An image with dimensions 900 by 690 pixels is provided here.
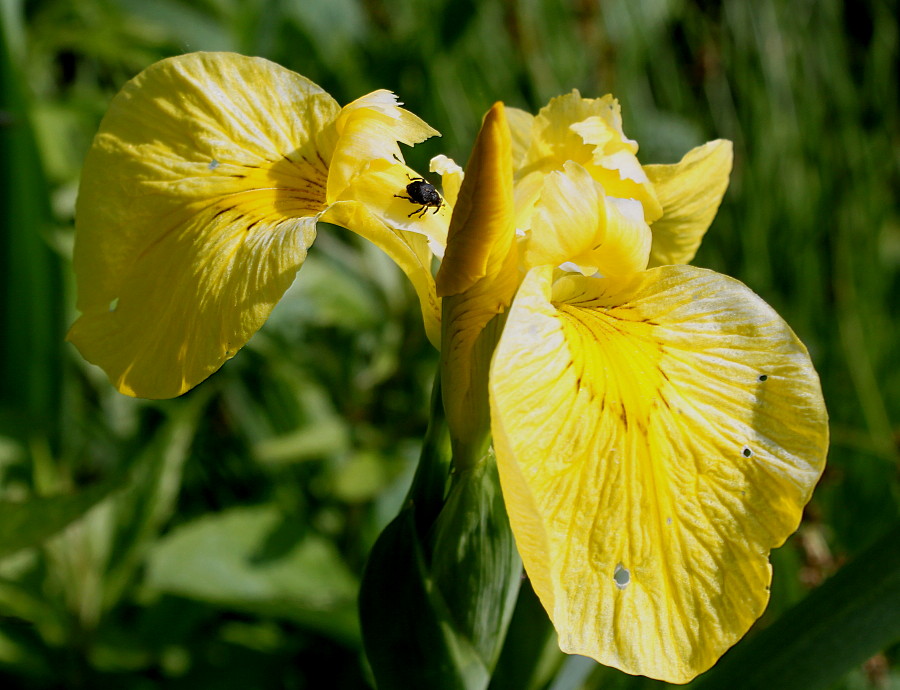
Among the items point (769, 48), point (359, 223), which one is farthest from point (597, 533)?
point (769, 48)

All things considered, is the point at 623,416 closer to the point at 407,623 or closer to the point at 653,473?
the point at 653,473

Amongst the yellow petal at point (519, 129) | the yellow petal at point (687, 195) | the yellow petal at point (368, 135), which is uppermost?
the yellow petal at point (368, 135)

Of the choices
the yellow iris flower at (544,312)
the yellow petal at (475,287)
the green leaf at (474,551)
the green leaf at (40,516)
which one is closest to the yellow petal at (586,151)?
the yellow iris flower at (544,312)

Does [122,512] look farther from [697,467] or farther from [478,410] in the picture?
[697,467]

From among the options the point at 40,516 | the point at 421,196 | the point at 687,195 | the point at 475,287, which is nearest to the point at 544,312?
the point at 475,287

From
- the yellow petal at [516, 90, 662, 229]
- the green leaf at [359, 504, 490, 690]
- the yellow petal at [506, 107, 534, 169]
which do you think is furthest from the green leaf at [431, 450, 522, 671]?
the yellow petal at [506, 107, 534, 169]

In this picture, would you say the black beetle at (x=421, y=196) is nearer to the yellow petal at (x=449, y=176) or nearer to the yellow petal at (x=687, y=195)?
the yellow petal at (x=449, y=176)
